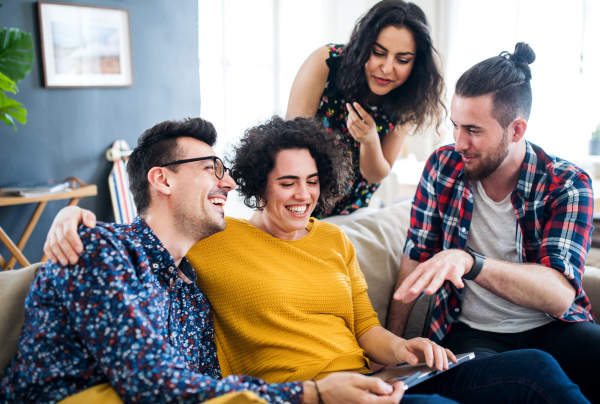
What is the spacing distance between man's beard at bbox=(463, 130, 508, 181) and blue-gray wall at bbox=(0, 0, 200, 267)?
2872mm

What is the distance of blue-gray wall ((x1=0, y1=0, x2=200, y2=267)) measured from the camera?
3.22 metres

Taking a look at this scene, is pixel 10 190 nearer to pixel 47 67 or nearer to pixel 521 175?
pixel 47 67

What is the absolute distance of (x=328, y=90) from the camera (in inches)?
82.2

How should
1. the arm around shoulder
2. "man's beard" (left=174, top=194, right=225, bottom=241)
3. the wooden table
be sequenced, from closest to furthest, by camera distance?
"man's beard" (left=174, top=194, right=225, bottom=241), the arm around shoulder, the wooden table

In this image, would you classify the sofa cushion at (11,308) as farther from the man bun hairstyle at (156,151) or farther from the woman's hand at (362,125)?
the woman's hand at (362,125)

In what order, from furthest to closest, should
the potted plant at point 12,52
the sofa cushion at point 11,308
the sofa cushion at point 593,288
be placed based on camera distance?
the potted plant at point 12,52 < the sofa cushion at point 593,288 < the sofa cushion at point 11,308

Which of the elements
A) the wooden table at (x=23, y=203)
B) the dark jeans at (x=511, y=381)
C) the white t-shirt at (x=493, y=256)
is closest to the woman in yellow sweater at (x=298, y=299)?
the dark jeans at (x=511, y=381)

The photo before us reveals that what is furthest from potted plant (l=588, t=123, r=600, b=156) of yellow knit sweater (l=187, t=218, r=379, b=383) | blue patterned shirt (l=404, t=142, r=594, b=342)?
yellow knit sweater (l=187, t=218, r=379, b=383)

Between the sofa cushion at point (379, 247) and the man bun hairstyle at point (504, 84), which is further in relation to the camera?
the sofa cushion at point (379, 247)

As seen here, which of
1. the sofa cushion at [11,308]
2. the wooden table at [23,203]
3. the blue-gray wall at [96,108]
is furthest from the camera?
the blue-gray wall at [96,108]

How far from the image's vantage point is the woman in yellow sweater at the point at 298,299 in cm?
126

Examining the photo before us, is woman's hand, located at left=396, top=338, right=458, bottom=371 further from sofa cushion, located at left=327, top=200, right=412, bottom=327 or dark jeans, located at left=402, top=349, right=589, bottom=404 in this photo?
sofa cushion, located at left=327, top=200, right=412, bottom=327

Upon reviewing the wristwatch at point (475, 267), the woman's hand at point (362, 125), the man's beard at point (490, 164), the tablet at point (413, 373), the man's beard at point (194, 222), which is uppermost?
the woman's hand at point (362, 125)

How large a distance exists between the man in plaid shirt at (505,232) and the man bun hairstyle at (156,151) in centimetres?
78
